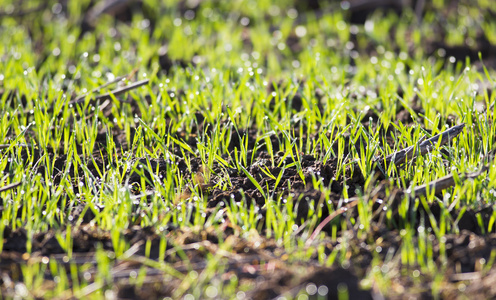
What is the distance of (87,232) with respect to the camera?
1967 millimetres

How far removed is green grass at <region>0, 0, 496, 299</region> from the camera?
1.80 meters

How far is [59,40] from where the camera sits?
432 cm

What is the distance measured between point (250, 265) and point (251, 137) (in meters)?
1.13

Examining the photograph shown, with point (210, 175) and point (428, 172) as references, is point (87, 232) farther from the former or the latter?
point (428, 172)

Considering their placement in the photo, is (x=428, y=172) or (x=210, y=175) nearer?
(x=428, y=172)

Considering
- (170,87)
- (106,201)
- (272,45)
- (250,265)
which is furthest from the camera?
(272,45)

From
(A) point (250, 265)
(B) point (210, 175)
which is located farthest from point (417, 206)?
(B) point (210, 175)

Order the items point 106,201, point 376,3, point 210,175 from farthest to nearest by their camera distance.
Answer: point 376,3 < point 210,175 < point 106,201

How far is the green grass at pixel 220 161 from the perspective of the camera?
1805mm

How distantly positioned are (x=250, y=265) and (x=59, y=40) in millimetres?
3090

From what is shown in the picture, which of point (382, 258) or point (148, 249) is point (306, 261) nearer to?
point (382, 258)

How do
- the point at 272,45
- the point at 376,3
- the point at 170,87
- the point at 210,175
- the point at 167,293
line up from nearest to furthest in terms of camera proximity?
the point at 167,293 < the point at 210,175 < the point at 170,87 < the point at 272,45 < the point at 376,3

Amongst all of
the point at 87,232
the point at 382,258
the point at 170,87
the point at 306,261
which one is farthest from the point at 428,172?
the point at 170,87

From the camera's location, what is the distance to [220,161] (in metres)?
2.47
